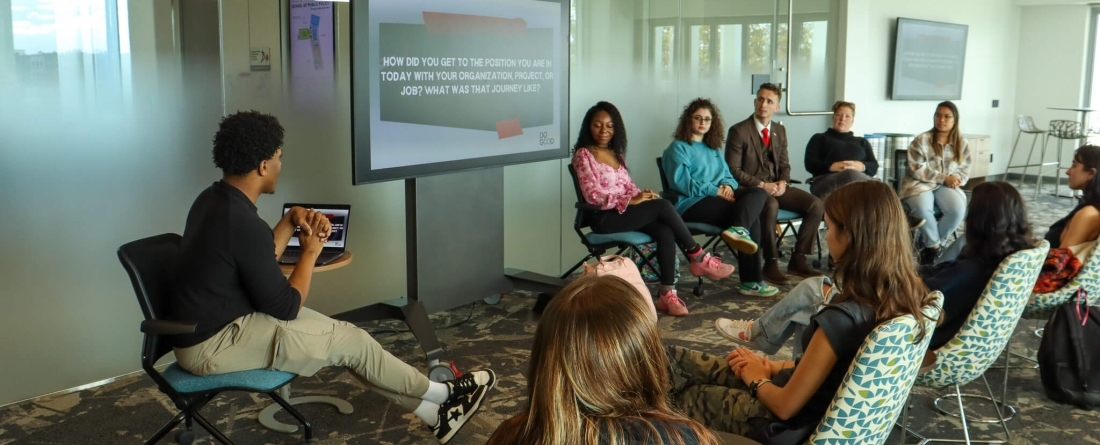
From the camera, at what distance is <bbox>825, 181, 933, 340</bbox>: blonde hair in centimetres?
220

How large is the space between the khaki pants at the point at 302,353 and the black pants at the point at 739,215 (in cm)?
287

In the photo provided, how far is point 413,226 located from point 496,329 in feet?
2.60

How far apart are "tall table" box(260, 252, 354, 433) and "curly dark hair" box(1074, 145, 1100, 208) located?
3.10 meters

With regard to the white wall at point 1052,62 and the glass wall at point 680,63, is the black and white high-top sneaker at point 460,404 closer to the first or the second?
the glass wall at point 680,63

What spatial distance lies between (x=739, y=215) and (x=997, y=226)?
2.47m

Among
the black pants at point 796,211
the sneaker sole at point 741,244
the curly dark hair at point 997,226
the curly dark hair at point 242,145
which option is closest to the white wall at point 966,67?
the black pants at point 796,211

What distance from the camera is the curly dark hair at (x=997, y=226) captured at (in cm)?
302

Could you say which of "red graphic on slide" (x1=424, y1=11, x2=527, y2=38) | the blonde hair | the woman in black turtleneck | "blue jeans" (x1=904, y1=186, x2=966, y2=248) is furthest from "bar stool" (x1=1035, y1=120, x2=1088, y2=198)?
the blonde hair

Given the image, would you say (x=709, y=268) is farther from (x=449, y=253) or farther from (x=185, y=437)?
(x=185, y=437)

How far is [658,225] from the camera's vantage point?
514cm

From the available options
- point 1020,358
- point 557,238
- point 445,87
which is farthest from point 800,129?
point 445,87

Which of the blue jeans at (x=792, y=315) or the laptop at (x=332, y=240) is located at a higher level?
the laptop at (x=332, y=240)

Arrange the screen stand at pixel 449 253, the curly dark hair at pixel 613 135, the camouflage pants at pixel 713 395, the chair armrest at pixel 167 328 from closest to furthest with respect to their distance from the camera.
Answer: the camouflage pants at pixel 713 395, the chair armrest at pixel 167 328, the screen stand at pixel 449 253, the curly dark hair at pixel 613 135

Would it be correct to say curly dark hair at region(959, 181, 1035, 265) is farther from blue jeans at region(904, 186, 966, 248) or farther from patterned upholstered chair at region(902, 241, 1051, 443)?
blue jeans at region(904, 186, 966, 248)
